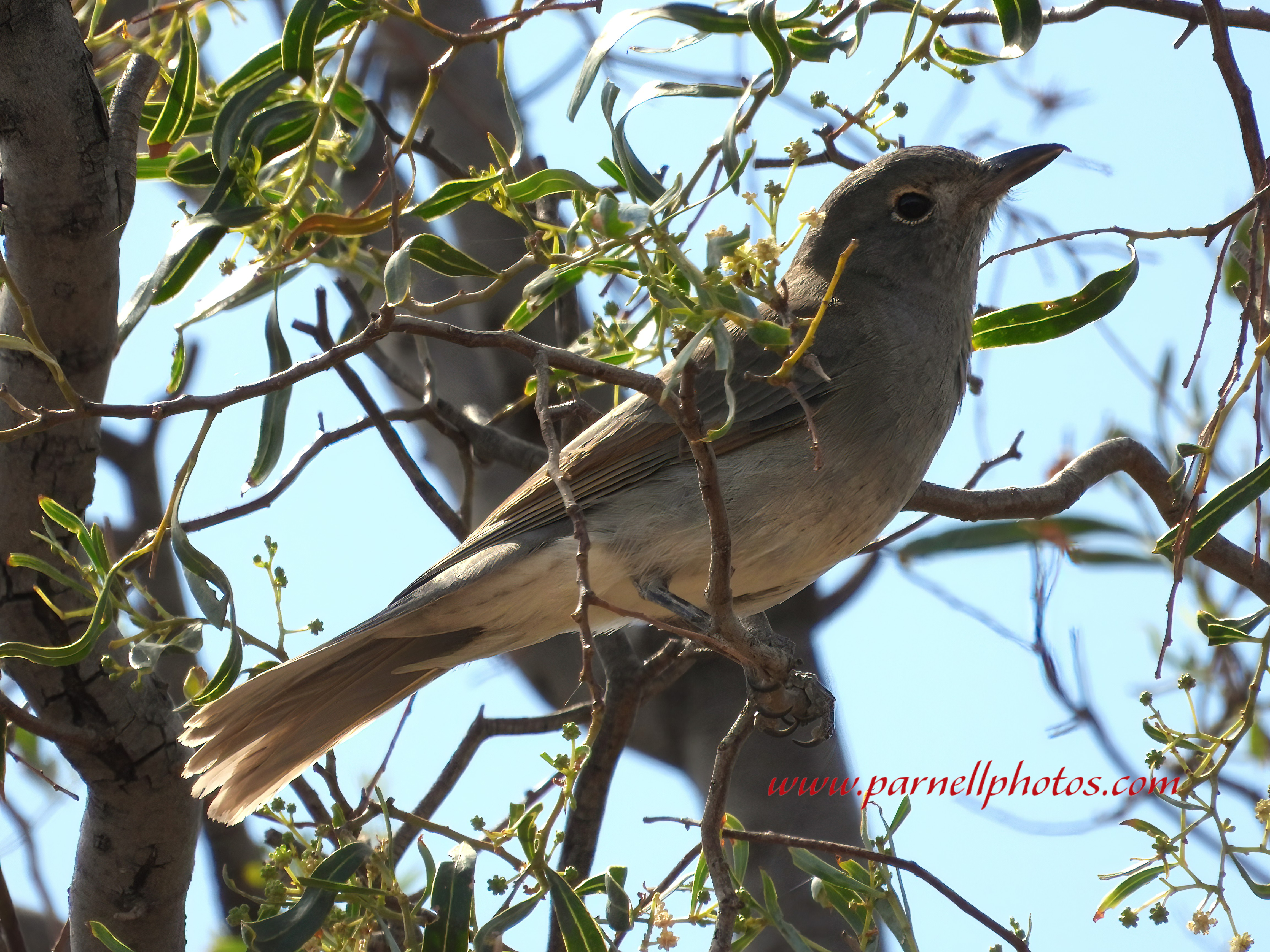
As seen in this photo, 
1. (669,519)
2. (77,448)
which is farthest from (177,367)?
(669,519)

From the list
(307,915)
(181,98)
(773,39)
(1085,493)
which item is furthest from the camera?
(1085,493)

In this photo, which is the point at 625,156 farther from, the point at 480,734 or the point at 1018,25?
the point at 480,734

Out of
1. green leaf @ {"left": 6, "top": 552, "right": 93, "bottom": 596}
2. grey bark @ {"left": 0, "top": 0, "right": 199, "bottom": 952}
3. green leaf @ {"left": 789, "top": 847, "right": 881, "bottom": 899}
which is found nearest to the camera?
green leaf @ {"left": 6, "top": 552, "right": 93, "bottom": 596}

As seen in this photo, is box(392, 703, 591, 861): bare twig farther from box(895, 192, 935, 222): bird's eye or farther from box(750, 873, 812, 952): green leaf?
box(895, 192, 935, 222): bird's eye

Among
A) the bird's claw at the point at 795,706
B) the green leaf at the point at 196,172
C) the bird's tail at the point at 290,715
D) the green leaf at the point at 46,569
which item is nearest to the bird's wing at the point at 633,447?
the bird's tail at the point at 290,715

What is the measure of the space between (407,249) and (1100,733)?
247 centimetres

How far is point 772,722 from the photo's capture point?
3016 millimetres

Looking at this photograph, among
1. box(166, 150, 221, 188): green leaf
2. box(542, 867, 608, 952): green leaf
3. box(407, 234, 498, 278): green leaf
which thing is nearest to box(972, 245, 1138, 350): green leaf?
box(407, 234, 498, 278): green leaf

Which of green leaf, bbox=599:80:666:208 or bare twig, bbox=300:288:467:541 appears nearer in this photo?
green leaf, bbox=599:80:666:208

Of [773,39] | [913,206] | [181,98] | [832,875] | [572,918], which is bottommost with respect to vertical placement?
[572,918]

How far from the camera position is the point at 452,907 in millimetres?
2369

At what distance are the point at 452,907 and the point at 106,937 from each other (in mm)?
637

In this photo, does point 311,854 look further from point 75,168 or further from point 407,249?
point 75,168

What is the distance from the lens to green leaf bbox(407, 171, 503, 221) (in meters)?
2.60
